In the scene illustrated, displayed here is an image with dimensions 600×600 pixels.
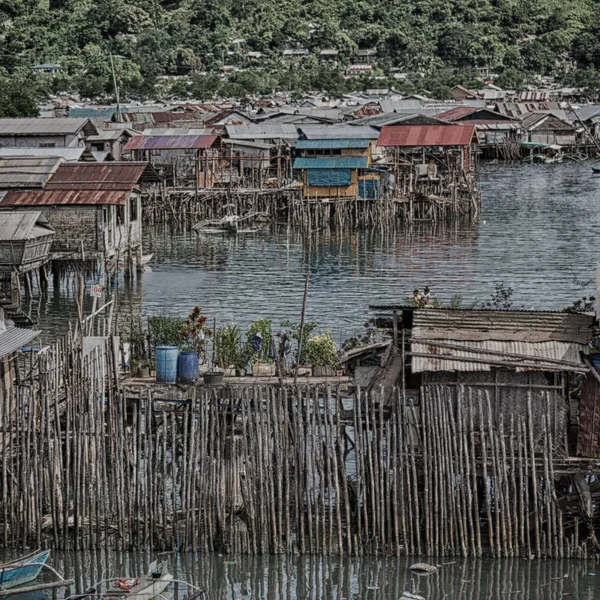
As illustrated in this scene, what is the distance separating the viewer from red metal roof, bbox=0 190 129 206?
34.6 metres

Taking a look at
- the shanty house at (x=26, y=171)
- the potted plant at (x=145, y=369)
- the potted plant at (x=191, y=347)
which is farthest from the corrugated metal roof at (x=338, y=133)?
the potted plant at (x=145, y=369)

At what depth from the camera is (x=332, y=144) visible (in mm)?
51000

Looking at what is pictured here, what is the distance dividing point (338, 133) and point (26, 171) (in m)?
18.7

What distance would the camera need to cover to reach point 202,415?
15.6 meters

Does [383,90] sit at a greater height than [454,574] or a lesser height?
greater

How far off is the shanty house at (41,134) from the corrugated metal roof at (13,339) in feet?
101

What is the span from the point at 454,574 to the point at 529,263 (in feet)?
83.0

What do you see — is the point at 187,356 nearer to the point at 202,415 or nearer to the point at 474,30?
the point at 202,415

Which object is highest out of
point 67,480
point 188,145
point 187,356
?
point 188,145

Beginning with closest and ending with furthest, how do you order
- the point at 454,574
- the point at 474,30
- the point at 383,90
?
the point at 454,574
the point at 383,90
the point at 474,30

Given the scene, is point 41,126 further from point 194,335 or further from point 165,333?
point 194,335

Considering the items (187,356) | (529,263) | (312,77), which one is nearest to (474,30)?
(312,77)

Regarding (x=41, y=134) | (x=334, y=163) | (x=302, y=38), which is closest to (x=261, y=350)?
(x=334, y=163)

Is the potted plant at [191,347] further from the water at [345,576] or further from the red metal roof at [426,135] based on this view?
the red metal roof at [426,135]
